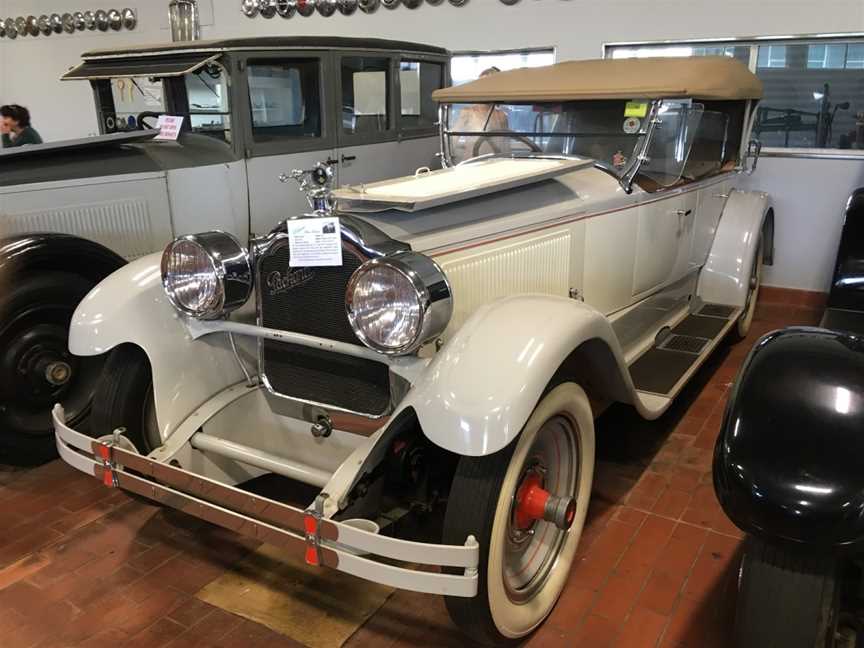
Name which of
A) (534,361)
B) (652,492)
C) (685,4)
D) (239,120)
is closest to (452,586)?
(534,361)

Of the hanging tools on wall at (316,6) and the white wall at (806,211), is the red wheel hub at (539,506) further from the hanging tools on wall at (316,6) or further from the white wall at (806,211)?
the hanging tools on wall at (316,6)

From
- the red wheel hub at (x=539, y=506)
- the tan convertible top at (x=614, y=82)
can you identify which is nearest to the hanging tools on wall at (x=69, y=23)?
the tan convertible top at (x=614, y=82)

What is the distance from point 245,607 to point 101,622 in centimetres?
45

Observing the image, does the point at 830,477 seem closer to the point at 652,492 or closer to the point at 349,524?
the point at 349,524

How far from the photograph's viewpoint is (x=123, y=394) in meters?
2.48

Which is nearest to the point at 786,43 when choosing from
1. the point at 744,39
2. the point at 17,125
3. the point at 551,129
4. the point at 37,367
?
the point at 744,39

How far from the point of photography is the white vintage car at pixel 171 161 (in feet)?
11.0

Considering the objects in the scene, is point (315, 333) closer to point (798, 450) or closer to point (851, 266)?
point (798, 450)

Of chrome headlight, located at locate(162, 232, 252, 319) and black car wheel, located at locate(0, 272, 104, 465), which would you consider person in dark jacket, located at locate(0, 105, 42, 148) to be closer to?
black car wheel, located at locate(0, 272, 104, 465)

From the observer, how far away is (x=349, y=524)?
1.87 metres

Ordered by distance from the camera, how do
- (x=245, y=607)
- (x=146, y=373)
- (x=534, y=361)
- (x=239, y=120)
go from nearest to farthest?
1. (x=534, y=361)
2. (x=245, y=607)
3. (x=146, y=373)
4. (x=239, y=120)

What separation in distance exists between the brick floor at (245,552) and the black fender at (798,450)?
0.84 meters

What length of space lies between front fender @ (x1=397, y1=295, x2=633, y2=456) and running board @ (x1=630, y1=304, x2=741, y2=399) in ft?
3.34

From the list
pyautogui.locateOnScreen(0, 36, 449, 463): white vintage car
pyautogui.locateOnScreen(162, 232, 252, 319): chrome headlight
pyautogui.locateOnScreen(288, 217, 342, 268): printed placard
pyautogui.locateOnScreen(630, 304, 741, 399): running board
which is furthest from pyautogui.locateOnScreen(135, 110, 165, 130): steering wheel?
pyautogui.locateOnScreen(630, 304, 741, 399): running board
